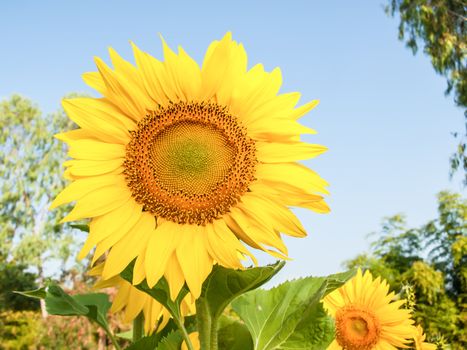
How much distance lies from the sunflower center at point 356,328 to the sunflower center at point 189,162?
1015 millimetres

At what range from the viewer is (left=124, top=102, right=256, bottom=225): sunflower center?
1.12 meters

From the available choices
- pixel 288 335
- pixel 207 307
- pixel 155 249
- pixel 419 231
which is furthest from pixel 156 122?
pixel 419 231

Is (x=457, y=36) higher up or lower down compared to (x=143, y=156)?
higher up

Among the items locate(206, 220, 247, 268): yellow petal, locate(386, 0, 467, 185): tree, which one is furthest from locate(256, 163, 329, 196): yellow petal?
locate(386, 0, 467, 185): tree

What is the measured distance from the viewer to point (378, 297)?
7.00 ft

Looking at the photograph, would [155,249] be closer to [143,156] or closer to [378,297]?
[143,156]

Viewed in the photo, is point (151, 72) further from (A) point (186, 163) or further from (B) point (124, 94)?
(A) point (186, 163)

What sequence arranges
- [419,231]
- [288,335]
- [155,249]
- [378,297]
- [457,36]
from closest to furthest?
[155,249] → [288,335] → [378,297] → [419,231] → [457,36]

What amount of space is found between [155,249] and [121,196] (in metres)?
0.13

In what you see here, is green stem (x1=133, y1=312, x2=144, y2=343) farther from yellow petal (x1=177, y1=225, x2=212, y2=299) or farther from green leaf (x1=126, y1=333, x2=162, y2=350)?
yellow petal (x1=177, y1=225, x2=212, y2=299)

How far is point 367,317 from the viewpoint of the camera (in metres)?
2.09

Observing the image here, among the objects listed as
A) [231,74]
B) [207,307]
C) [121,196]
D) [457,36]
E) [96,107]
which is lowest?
[207,307]

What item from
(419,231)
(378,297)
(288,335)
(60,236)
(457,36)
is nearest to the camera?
(288,335)

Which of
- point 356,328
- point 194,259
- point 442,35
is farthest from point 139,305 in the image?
point 442,35
